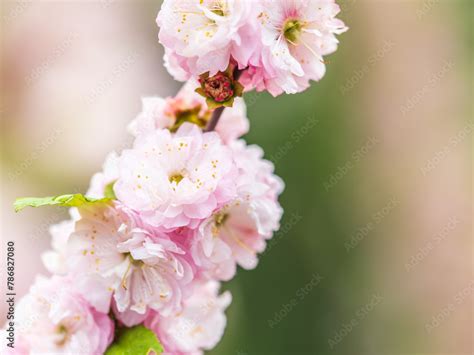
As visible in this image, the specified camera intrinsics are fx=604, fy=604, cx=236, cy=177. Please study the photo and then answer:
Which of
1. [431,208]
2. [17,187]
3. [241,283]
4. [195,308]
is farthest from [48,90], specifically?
[195,308]

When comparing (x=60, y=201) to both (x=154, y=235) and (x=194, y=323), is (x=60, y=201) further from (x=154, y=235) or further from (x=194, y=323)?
(x=194, y=323)

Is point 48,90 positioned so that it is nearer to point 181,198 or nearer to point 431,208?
point 431,208

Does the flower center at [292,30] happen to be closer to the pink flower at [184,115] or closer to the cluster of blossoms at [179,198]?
the cluster of blossoms at [179,198]

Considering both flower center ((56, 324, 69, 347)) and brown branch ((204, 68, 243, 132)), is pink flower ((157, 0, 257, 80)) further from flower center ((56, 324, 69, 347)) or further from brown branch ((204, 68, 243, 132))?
flower center ((56, 324, 69, 347))

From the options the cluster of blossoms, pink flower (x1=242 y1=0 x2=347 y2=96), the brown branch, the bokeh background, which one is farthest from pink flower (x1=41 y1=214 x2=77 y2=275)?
the bokeh background

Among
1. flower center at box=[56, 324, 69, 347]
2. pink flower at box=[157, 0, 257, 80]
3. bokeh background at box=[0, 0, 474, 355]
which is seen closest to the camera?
pink flower at box=[157, 0, 257, 80]

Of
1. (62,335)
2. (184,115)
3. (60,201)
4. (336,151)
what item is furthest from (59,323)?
(336,151)
